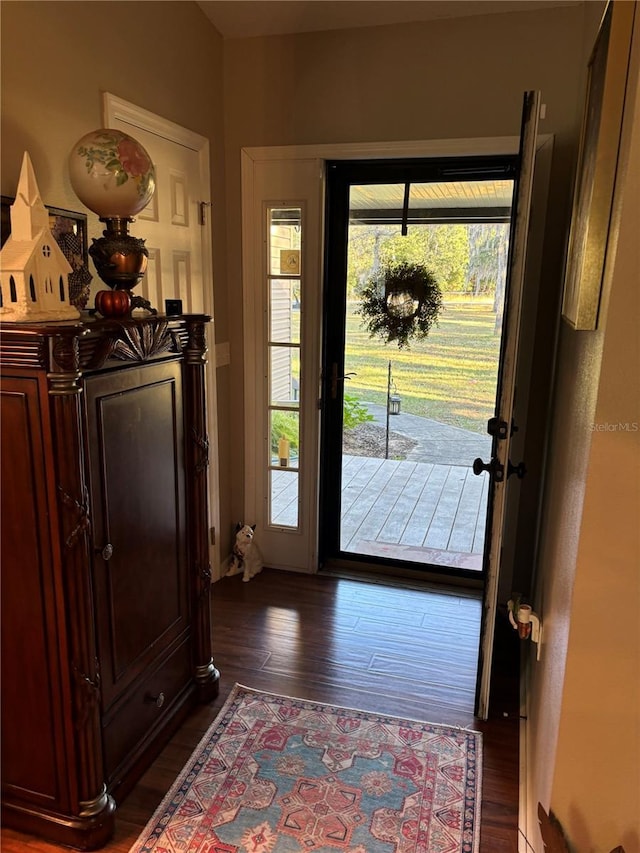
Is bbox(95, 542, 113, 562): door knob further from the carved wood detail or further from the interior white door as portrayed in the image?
the interior white door

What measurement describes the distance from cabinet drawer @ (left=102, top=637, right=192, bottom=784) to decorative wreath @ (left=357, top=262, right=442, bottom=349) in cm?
179

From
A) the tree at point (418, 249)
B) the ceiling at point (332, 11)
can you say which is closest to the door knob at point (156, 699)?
the tree at point (418, 249)

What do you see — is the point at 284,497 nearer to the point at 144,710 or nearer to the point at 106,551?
the point at 144,710

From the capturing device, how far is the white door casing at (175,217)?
2346 mm

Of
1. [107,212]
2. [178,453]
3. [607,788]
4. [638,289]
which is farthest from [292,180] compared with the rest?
[607,788]

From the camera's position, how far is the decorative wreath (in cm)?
302

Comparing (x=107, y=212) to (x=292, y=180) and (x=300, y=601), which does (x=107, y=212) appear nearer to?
(x=292, y=180)

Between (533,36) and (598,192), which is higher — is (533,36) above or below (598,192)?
above

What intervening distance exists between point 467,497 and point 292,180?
2.31m

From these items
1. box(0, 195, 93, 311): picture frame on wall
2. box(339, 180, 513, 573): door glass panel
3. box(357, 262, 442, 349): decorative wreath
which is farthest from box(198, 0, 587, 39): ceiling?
box(0, 195, 93, 311): picture frame on wall

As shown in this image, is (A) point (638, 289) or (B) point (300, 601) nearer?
(A) point (638, 289)

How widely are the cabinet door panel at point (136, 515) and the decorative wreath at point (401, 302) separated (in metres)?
1.41

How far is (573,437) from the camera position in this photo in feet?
5.00

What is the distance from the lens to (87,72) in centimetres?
201
